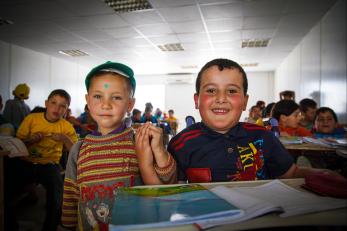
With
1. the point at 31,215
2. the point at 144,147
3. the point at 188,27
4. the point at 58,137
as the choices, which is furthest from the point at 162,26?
the point at 144,147

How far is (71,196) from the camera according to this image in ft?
3.51

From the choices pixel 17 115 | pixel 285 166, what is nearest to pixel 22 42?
pixel 17 115

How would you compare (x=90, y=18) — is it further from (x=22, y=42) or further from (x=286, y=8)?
(x=286, y=8)

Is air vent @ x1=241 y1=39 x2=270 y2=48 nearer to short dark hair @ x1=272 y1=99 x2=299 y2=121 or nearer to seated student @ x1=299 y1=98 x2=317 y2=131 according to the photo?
seated student @ x1=299 y1=98 x2=317 y2=131

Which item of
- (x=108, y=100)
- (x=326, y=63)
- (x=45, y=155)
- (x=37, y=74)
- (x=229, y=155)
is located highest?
(x=37, y=74)

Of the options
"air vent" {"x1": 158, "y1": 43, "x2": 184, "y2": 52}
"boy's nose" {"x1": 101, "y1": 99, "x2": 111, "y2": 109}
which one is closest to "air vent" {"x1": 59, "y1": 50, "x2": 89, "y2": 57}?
"air vent" {"x1": 158, "y1": 43, "x2": 184, "y2": 52}

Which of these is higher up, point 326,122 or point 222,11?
point 222,11

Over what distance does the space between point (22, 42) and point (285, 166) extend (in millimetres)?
7645

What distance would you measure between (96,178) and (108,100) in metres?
0.34

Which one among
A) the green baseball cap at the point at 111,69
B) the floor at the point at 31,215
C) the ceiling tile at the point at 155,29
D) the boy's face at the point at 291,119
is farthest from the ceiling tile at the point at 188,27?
the green baseball cap at the point at 111,69

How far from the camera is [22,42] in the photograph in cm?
675

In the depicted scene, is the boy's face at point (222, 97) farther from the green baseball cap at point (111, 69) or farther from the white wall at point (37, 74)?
the white wall at point (37, 74)

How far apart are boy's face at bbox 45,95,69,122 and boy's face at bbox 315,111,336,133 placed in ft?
10.2

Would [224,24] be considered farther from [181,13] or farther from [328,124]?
Result: [328,124]
